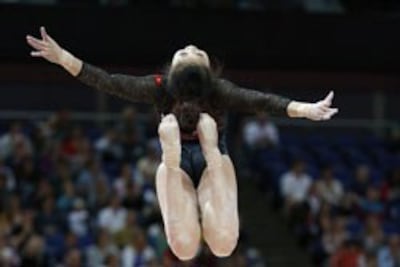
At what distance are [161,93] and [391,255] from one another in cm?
700

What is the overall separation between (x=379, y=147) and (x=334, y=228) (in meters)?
3.86

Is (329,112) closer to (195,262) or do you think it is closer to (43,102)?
(195,262)

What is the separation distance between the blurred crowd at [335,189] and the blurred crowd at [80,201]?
1.09m

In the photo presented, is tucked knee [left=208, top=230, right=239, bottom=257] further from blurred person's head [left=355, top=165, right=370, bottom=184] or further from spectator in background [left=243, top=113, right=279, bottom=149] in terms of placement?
spectator in background [left=243, top=113, right=279, bottom=149]

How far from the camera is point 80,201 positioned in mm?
12633

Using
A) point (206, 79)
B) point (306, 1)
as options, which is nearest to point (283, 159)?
point (306, 1)

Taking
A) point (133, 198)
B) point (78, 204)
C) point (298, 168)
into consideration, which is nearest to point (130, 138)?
point (133, 198)

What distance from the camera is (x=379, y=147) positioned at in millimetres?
17078

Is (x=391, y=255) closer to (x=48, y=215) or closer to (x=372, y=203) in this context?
(x=372, y=203)

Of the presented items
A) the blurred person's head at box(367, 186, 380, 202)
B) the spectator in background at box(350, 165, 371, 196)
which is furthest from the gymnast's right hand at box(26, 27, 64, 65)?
the spectator in background at box(350, 165, 371, 196)

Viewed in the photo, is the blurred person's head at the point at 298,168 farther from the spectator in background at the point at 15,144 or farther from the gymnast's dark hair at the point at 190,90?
the gymnast's dark hair at the point at 190,90

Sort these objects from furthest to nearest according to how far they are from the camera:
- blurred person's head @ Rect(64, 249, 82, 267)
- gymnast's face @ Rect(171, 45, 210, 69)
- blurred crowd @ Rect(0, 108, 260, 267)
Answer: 1. blurred crowd @ Rect(0, 108, 260, 267)
2. blurred person's head @ Rect(64, 249, 82, 267)
3. gymnast's face @ Rect(171, 45, 210, 69)

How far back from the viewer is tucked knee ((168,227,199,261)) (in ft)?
23.5

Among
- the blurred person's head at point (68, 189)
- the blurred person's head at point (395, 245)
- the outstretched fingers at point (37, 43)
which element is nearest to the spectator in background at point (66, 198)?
the blurred person's head at point (68, 189)
